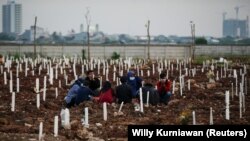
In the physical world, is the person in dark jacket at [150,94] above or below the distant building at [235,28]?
below

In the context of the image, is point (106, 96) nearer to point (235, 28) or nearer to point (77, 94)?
point (77, 94)

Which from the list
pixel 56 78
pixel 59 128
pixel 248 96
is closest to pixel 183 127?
pixel 59 128

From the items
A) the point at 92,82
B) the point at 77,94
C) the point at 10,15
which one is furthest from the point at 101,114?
the point at 10,15

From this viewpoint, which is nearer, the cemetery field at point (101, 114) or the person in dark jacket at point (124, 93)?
the cemetery field at point (101, 114)

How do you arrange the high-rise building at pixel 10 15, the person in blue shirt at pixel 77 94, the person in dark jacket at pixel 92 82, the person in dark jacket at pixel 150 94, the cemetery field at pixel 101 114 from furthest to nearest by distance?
the high-rise building at pixel 10 15, the person in dark jacket at pixel 92 82, the person in dark jacket at pixel 150 94, the person in blue shirt at pixel 77 94, the cemetery field at pixel 101 114

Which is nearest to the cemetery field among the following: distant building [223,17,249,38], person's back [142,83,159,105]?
person's back [142,83,159,105]

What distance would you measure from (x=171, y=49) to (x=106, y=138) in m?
38.1

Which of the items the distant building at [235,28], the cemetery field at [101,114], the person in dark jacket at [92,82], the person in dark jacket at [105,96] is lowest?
the cemetery field at [101,114]

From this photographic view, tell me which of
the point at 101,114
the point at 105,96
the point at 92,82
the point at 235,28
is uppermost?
the point at 235,28

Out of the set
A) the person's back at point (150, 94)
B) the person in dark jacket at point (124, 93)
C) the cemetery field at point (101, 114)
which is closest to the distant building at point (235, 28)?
the cemetery field at point (101, 114)

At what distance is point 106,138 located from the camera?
34.1ft

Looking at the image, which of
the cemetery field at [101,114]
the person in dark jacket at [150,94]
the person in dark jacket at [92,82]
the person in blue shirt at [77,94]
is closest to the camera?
the cemetery field at [101,114]

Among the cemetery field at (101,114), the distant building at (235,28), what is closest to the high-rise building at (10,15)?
the distant building at (235,28)

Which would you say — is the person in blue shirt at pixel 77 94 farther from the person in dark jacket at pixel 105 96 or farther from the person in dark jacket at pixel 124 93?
the person in dark jacket at pixel 124 93
